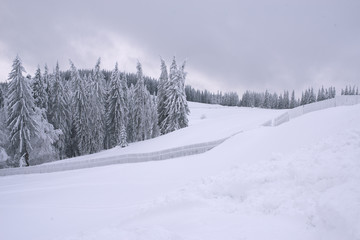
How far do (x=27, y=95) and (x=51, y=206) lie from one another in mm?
20316

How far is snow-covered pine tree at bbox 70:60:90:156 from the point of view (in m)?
37.1

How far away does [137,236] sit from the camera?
570 cm

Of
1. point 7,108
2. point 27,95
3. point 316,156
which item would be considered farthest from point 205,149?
point 7,108

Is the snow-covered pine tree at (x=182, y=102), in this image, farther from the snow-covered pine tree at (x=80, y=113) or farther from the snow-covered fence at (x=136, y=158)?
the snow-covered fence at (x=136, y=158)

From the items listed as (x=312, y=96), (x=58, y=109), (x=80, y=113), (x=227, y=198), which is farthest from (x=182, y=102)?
(x=312, y=96)

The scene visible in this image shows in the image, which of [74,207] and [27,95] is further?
[27,95]

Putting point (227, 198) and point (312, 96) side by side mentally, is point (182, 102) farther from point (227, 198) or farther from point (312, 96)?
point (312, 96)

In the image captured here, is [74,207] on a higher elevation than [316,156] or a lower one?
lower

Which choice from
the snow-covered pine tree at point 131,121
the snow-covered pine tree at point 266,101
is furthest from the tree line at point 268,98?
the snow-covered pine tree at point 131,121

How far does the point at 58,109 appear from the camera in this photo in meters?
35.2

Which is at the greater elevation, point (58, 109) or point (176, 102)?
point (176, 102)

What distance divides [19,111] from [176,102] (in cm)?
1933

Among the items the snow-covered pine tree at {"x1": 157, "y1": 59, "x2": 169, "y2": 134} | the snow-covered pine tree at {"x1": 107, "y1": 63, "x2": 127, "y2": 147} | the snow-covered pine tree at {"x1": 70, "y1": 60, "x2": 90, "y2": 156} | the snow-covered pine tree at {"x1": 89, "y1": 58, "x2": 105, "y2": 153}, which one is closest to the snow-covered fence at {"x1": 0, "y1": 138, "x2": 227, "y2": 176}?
the snow-covered pine tree at {"x1": 70, "y1": 60, "x2": 90, "y2": 156}

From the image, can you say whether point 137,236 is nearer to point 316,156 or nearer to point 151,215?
point 151,215
